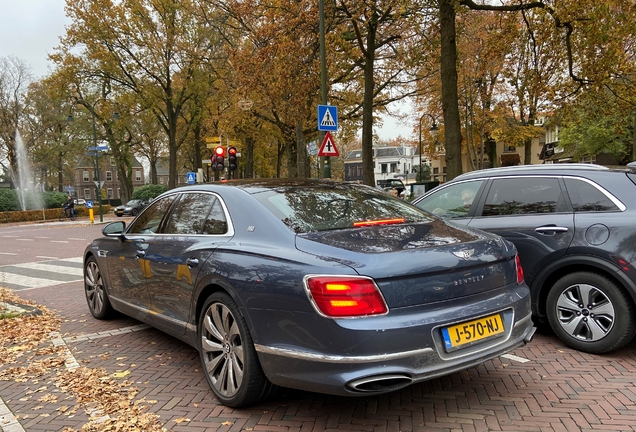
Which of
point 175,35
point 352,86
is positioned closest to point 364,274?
point 352,86

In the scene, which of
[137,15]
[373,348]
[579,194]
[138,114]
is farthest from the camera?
[138,114]

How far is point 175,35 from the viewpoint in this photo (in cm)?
2883

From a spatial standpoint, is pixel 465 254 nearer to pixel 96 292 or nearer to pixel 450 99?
pixel 96 292

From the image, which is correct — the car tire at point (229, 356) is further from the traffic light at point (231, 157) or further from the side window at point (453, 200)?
the traffic light at point (231, 157)

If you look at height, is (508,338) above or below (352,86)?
below

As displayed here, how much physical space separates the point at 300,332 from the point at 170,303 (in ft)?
5.47

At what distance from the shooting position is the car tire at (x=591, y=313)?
12.5ft

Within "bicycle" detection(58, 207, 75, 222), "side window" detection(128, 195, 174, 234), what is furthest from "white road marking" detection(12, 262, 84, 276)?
"bicycle" detection(58, 207, 75, 222)

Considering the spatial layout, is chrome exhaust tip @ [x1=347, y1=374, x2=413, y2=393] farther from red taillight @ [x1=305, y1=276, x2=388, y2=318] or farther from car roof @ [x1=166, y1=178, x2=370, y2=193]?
car roof @ [x1=166, y1=178, x2=370, y2=193]

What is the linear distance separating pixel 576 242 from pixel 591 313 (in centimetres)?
61

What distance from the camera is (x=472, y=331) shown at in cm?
277

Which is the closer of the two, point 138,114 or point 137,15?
point 137,15

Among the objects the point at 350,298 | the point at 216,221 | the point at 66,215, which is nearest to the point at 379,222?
the point at 350,298

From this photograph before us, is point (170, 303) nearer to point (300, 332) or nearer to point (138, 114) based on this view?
point (300, 332)
